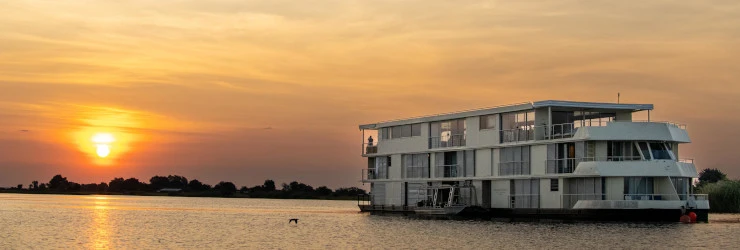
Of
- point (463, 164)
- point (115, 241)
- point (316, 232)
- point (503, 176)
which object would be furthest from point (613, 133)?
point (115, 241)

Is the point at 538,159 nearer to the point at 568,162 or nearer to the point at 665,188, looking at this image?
the point at 568,162

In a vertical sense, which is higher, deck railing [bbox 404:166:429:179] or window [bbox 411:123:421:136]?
window [bbox 411:123:421:136]

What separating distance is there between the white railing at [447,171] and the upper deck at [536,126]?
1439mm

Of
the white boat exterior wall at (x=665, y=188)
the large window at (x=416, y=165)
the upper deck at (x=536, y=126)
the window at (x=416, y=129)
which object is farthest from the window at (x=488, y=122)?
the white boat exterior wall at (x=665, y=188)

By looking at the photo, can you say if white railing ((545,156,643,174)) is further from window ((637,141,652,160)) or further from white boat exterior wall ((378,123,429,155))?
white boat exterior wall ((378,123,429,155))

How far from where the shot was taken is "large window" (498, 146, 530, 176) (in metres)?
67.9

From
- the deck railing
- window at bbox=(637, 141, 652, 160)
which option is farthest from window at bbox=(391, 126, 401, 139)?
window at bbox=(637, 141, 652, 160)

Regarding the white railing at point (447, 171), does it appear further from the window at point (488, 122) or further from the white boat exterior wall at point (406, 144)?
the window at point (488, 122)

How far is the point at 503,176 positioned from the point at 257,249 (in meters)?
26.1

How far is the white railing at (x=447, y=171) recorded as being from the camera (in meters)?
74.6

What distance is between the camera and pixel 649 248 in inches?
1849

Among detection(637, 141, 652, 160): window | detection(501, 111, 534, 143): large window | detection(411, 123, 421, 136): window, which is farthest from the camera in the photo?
detection(411, 123, 421, 136): window

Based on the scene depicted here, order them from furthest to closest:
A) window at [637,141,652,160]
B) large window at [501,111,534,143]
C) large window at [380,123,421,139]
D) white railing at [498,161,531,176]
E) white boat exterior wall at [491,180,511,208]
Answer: large window at [380,123,421,139] → white boat exterior wall at [491,180,511,208] → white railing at [498,161,531,176] → large window at [501,111,534,143] → window at [637,141,652,160]

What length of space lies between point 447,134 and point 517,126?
8.32 meters
